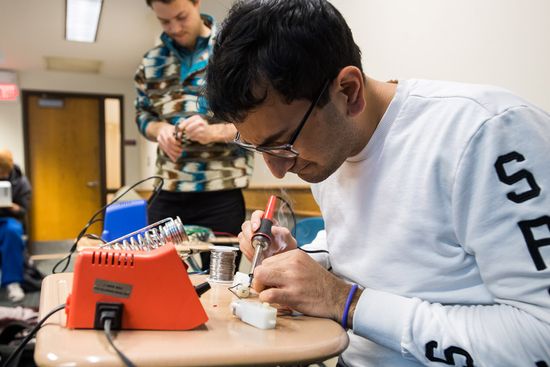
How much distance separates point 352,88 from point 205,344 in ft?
1.57

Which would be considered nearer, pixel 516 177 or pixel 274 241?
pixel 516 177

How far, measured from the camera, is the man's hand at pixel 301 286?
695 mm

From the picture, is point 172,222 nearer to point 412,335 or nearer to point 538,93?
point 412,335

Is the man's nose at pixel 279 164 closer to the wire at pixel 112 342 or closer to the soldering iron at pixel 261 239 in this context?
the soldering iron at pixel 261 239

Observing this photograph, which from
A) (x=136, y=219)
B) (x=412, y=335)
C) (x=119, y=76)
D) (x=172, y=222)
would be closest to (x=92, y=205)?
(x=119, y=76)

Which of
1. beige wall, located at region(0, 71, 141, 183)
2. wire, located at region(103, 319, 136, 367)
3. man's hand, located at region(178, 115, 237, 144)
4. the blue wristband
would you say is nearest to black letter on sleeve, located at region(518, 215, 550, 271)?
the blue wristband

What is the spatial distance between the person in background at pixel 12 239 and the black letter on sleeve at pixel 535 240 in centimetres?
Result: 427

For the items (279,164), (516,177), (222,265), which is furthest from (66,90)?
(516,177)

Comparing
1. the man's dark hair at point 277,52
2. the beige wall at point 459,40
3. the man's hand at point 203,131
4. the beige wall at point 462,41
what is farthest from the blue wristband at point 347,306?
the beige wall at point 462,41

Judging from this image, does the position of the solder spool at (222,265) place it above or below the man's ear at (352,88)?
below

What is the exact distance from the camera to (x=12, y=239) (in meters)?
4.19

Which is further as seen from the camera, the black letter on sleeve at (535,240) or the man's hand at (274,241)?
the man's hand at (274,241)

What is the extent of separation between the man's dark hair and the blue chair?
1.16m

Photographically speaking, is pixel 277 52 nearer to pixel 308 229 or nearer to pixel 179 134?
pixel 179 134
